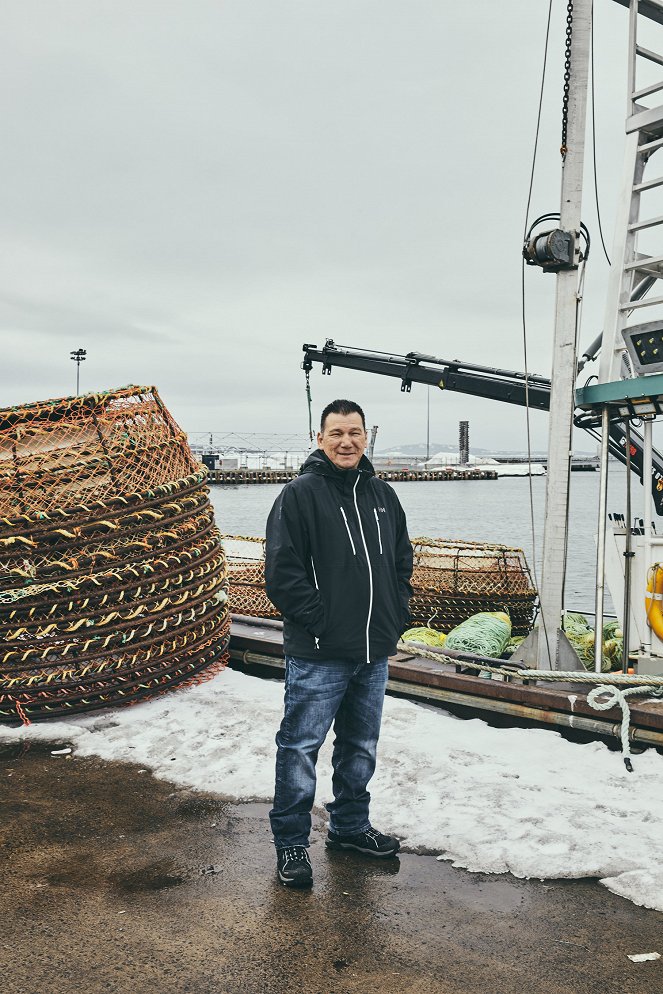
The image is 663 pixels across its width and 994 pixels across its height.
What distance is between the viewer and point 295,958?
9.33ft

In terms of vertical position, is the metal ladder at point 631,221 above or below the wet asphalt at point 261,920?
above

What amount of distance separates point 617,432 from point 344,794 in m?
5.00

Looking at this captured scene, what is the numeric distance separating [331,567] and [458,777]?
1.69m

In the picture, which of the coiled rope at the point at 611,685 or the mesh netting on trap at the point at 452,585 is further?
the mesh netting on trap at the point at 452,585

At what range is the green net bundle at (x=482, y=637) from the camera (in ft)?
23.5

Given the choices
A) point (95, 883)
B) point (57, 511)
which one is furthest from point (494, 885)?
point (57, 511)

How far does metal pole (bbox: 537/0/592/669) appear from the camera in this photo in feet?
19.3

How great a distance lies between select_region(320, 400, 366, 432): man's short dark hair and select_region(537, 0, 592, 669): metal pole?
8.51 feet

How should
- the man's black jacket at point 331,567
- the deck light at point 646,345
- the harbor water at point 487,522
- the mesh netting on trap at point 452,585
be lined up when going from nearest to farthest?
the man's black jacket at point 331,567, the deck light at point 646,345, the mesh netting on trap at point 452,585, the harbor water at point 487,522

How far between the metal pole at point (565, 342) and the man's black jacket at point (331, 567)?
2.60m

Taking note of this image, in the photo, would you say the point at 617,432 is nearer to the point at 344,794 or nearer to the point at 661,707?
the point at 661,707

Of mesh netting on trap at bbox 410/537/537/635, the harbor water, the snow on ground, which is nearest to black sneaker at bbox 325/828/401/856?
the snow on ground

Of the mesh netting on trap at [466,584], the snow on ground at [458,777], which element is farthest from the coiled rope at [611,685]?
the mesh netting on trap at [466,584]

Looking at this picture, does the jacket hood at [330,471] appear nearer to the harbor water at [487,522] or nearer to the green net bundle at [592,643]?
the green net bundle at [592,643]
